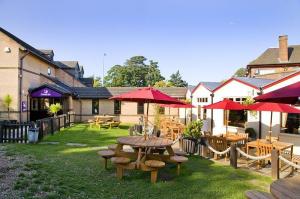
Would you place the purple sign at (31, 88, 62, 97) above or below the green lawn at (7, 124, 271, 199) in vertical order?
above

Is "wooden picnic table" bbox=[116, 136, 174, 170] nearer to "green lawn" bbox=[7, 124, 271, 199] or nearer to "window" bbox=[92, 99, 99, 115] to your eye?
"green lawn" bbox=[7, 124, 271, 199]

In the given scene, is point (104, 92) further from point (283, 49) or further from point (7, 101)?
point (283, 49)

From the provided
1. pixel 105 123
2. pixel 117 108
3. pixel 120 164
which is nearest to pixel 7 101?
pixel 105 123

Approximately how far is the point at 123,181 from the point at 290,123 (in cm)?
958

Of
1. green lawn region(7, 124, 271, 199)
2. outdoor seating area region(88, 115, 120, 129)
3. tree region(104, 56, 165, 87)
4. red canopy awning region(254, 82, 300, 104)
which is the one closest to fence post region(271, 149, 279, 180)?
green lawn region(7, 124, 271, 199)

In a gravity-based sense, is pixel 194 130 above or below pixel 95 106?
below

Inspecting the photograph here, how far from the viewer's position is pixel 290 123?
12.8 m

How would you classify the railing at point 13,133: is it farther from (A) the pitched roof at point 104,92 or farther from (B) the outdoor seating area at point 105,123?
(A) the pitched roof at point 104,92

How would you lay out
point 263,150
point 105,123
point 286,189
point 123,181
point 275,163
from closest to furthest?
point 286,189 → point 123,181 → point 275,163 → point 263,150 → point 105,123

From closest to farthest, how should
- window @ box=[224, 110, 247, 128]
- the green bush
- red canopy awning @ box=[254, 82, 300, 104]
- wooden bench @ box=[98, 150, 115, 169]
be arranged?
1. red canopy awning @ box=[254, 82, 300, 104]
2. wooden bench @ box=[98, 150, 115, 169]
3. the green bush
4. window @ box=[224, 110, 247, 128]

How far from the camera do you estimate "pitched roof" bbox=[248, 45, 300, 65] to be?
1345 inches

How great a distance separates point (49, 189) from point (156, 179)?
2.98 meters

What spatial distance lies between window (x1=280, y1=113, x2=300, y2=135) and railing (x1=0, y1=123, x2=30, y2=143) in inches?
527

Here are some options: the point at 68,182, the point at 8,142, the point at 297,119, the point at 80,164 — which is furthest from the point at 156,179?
the point at 8,142
